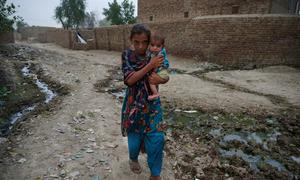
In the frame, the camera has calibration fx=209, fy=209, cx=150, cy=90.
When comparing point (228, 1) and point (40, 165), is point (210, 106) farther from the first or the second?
point (228, 1)

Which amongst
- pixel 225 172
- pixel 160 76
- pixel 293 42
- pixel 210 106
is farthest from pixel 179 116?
pixel 293 42

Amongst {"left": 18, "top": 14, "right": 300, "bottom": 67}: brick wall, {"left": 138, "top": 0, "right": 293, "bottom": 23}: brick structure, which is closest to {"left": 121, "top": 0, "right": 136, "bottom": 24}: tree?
{"left": 138, "top": 0, "right": 293, "bottom": 23}: brick structure

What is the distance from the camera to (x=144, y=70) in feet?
5.12

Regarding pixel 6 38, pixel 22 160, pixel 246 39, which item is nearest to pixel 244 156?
pixel 22 160

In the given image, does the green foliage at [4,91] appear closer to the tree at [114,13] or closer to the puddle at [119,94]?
the puddle at [119,94]

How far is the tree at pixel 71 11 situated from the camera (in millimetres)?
28797

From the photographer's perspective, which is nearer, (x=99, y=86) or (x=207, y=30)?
(x=99, y=86)

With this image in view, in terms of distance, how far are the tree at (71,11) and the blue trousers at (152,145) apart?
31160mm

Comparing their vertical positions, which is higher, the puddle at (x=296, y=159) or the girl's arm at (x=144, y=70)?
the girl's arm at (x=144, y=70)

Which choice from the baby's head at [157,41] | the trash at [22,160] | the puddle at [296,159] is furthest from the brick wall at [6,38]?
the puddle at [296,159]

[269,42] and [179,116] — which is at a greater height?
[269,42]

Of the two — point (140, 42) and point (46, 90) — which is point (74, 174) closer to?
point (140, 42)

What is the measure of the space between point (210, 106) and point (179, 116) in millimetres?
869

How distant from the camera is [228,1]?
1273 centimetres
